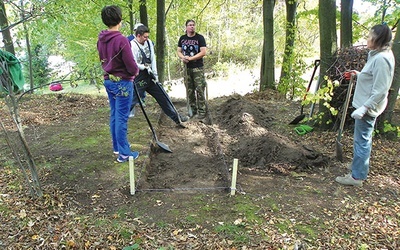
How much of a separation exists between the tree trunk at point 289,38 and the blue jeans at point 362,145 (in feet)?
18.4

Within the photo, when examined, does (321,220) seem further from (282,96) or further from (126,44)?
(282,96)

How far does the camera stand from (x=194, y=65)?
21.9 ft

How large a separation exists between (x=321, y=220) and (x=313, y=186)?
0.76 meters

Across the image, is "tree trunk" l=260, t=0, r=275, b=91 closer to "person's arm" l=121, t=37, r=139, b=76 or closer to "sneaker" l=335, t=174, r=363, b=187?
"sneaker" l=335, t=174, r=363, b=187

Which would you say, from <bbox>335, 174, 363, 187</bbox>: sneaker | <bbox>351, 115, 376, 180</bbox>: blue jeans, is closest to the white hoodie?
<bbox>351, 115, 376, 180</bbox>: blue jeans

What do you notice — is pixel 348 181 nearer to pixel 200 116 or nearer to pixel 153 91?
pixel 153 91

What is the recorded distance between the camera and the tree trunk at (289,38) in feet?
30.2

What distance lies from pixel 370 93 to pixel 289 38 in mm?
6704

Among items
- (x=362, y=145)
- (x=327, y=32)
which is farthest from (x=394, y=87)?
(x=362, y=145)


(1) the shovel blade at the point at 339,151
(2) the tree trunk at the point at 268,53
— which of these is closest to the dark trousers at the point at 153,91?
(1) the shovel blade at the point at 339,151

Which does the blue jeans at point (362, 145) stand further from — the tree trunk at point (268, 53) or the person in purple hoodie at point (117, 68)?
the tree trunk at point (268, 53)

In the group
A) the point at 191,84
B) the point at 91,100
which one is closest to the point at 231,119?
the point at 191,84

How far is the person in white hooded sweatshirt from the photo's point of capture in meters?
3.32

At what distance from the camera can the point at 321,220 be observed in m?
3.02
